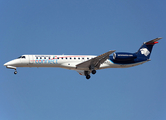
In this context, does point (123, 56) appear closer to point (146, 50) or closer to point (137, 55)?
point (137, 55)

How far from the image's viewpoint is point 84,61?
31.1 meters

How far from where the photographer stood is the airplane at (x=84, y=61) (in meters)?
30.7

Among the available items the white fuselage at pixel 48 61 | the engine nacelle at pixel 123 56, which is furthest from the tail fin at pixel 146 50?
the white fuselage at pixel 48 61

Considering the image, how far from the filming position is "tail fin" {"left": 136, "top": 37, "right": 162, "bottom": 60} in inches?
1344

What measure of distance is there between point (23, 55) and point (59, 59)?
459 cm

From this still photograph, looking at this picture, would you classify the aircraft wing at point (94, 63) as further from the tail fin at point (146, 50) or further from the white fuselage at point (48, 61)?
the tail fin at point (146, 50)

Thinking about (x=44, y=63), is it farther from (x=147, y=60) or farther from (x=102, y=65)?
(x=147, y=60)

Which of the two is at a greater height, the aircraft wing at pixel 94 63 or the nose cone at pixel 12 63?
the nose cone at pixel 12 63

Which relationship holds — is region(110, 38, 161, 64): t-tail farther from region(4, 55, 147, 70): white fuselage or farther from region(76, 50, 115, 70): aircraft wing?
region(4, 55, 147, 70): white fuselage

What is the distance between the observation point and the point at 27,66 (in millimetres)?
31062

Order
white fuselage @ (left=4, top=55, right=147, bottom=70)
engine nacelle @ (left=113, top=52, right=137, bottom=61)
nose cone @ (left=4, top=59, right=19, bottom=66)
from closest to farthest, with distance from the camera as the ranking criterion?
1. nose cone @ (left=4, top=59, right=19, bottom=66)
2. white fuselage @ (left=4, top=55, right=147, bottom=70)
3. engine nacelle @ (left=113, top=52, right=137, bottom=61)

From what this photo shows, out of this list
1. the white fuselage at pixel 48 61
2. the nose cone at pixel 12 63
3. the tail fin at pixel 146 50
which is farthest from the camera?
the tail fin at pixel 146 50

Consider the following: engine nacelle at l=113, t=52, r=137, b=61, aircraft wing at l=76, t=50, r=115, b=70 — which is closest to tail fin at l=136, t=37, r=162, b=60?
engine nacelle at l=113, t=52, r=137, b=61

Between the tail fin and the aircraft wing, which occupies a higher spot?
the tail fin
